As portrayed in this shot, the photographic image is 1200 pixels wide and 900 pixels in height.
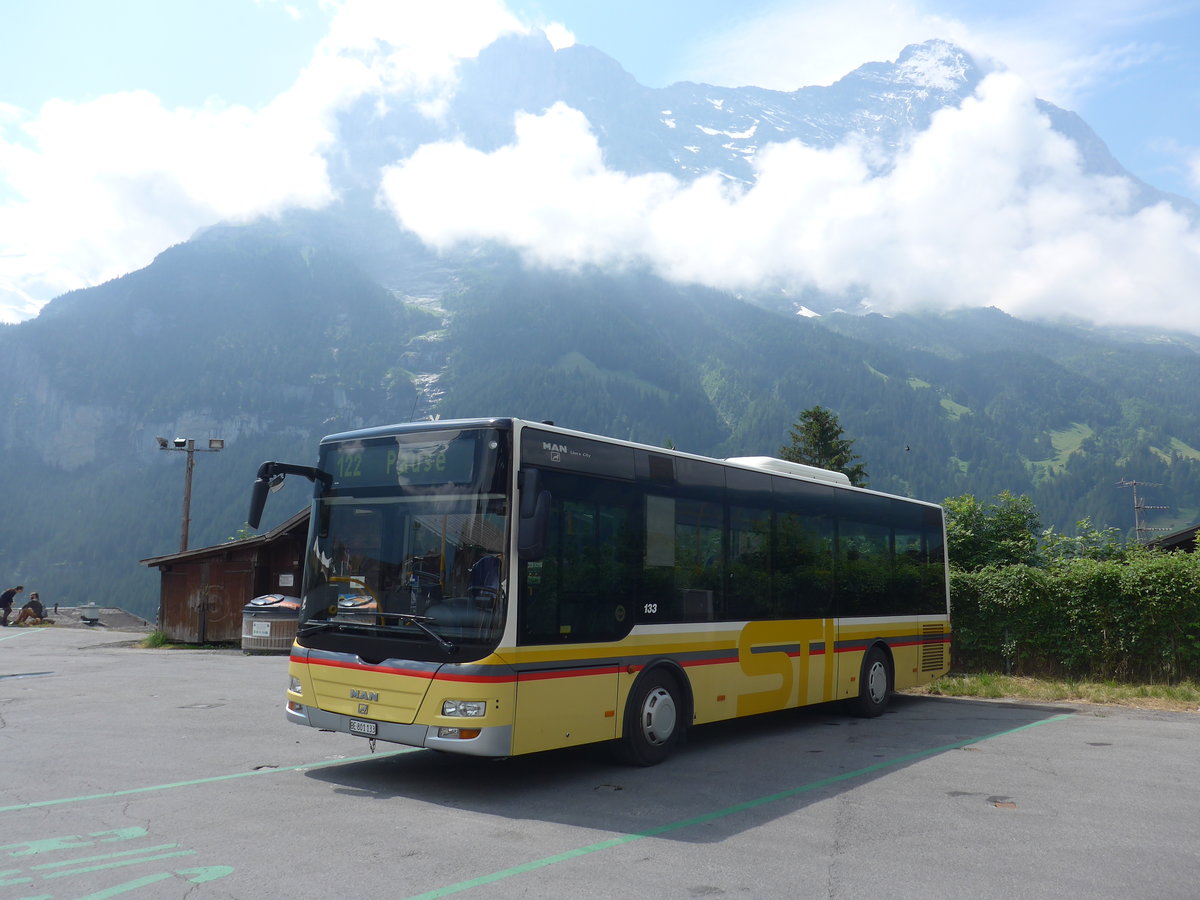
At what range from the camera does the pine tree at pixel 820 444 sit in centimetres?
5583

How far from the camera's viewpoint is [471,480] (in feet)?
26.6

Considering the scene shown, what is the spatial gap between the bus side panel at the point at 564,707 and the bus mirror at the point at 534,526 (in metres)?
1.07

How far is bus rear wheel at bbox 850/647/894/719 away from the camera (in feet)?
44.1

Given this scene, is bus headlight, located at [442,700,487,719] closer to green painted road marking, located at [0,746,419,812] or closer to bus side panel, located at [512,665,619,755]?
bus side panel, located at [512,665,619,755]

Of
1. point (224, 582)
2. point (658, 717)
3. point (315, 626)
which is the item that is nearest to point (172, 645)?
point (224, 582)

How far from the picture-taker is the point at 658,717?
947 centimetres

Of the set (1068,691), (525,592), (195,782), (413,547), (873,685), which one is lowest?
(195,782)

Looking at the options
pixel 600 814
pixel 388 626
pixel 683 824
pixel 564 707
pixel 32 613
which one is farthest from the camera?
pixel 32 613

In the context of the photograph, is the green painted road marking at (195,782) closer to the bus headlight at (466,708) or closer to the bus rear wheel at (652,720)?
the bus headlight at (466,708)

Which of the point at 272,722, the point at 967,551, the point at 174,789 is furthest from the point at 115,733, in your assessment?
the point at 967,551

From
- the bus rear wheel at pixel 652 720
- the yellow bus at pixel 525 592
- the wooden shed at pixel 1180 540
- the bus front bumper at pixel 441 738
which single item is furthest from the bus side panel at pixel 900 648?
the wooden shed at pixel 1180 540

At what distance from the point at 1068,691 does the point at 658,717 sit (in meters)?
10.1

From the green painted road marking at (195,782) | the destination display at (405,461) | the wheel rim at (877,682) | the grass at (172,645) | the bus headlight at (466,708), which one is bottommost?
the grass at (172,645)

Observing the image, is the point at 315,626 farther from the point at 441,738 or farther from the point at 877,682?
the point at 877,682
